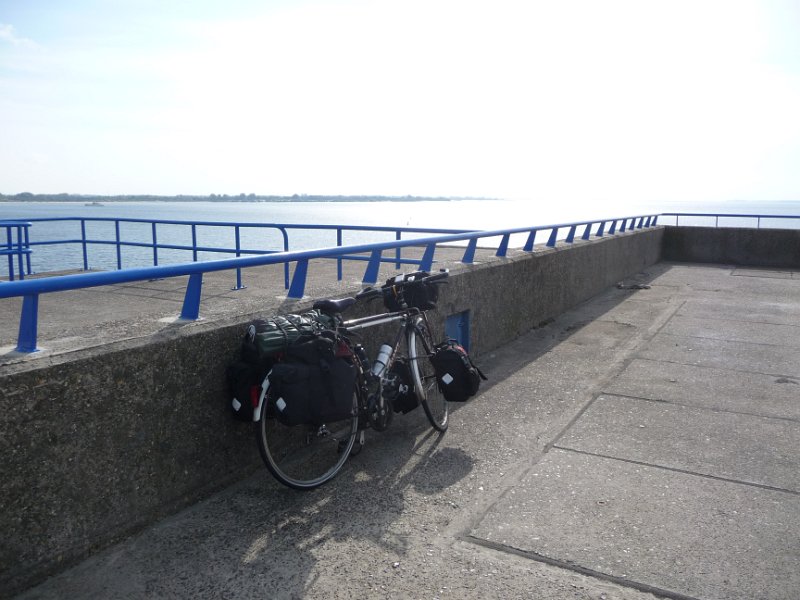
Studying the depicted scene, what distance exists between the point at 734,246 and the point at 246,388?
17.4 meters

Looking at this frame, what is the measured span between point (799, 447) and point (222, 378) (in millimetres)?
3921

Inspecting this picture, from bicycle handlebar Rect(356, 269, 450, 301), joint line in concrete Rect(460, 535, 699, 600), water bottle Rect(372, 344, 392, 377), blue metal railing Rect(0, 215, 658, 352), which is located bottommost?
joint line in concrete Rect(460, 535, 699, 600)

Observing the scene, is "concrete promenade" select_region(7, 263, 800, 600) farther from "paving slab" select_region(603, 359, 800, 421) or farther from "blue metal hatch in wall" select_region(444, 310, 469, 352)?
"blue metal hatch in wall" select_region(444, 310, 469, 352)

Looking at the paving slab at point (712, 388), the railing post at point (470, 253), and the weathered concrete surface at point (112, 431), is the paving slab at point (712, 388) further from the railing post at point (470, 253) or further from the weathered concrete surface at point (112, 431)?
the weathered concrete surface at point (112, 431)

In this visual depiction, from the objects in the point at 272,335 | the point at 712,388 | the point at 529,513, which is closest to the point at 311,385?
the point at 272,335

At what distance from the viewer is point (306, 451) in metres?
4.68

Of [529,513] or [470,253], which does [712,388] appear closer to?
[470,253]

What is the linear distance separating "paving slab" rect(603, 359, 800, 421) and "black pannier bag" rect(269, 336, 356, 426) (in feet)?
10.3

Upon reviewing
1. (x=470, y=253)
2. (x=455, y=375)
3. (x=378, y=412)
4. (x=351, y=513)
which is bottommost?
(x=351, y=513)

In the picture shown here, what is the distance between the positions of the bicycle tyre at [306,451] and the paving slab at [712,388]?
9.03 ft

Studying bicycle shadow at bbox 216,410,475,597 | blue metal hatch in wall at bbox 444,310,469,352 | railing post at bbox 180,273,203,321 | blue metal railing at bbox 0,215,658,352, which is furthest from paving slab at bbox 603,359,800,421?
railing post at bbox 180,273,203,321

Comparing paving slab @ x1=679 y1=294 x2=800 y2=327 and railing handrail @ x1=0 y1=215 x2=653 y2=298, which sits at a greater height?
railing handrail @ x1=0 y1=215 x2=653 y2=298

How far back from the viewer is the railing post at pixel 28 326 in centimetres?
312

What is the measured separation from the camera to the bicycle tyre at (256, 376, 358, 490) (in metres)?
4.17
